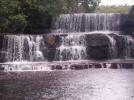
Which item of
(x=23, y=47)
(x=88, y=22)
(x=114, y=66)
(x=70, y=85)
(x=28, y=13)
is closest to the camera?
(x=70, y=85)

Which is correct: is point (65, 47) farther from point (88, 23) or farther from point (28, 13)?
point (88, 23)

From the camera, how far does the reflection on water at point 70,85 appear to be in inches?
737

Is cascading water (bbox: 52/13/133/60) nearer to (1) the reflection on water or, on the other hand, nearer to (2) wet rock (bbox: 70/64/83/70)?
(2) wet rock (bbox: 70/64/83/70)

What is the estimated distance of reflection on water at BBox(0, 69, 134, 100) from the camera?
18.7 meters

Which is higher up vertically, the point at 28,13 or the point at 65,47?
the point at 28,13

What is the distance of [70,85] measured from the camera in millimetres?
21531

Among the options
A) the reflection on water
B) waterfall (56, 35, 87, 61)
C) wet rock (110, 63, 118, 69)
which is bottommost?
the reflection on water

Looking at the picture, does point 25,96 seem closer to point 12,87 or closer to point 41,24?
point 12,87

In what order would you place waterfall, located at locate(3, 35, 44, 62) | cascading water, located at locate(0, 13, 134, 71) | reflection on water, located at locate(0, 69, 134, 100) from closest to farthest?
1. reflection on water, located at locate(0, 69, 134, 100)
2. waterfall, located at locate(3, 35, 44, 62)
3. cascading water, located at locate(0, 13, 134, 71)

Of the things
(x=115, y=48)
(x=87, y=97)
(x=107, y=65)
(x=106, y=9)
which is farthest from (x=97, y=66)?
(x=106, y=9)

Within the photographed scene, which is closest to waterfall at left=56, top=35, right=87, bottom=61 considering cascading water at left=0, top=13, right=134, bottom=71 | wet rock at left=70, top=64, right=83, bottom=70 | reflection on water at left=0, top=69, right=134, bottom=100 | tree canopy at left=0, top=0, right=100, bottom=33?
cascading water at left=0, top=13, right=134, bottom=71

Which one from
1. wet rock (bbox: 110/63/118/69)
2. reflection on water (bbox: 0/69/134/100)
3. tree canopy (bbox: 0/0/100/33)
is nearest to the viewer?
reflection on water (bbox: 0/69/134/100)

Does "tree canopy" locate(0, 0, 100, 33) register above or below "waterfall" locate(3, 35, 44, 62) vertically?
above

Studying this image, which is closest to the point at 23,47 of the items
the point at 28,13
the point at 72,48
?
the point at 72,48
